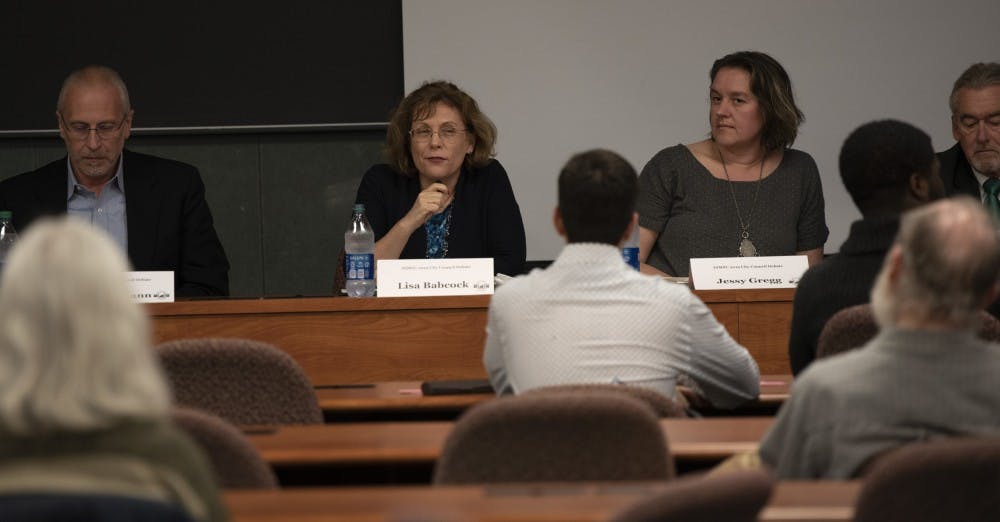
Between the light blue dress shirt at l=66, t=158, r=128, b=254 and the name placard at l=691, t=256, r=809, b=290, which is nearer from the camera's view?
the name placard at l=691, t=256, r=809, b=290

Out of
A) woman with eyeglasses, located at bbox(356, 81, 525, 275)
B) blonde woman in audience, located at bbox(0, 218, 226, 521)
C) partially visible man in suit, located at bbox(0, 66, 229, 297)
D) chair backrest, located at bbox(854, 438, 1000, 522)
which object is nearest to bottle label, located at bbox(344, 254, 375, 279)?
woman with eyeglasses, located at bbox(356, 81, 525, 275)

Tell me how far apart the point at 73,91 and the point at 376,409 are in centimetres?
215

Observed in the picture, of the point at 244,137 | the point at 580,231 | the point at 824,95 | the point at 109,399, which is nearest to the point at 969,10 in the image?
the point at 824,95

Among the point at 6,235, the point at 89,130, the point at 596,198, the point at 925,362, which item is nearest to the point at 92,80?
the point at 89,130

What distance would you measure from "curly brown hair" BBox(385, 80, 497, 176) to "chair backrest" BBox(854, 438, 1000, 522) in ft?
10.6

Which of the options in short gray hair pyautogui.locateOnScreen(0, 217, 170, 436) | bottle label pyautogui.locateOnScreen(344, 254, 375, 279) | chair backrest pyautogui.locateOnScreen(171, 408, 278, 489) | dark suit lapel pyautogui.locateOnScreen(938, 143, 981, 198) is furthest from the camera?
dark suit lapel pyautogui.locateOnScreen(938, 143, 981, 198)

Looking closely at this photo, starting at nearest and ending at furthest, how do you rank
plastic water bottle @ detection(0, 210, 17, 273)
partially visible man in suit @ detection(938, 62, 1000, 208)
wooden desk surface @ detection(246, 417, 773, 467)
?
wooden desk surface @ detection(246, 417, 773, 467)
plastic water bottle @ detection(0, 210, 17, 273)
partially visible man in suit @ detection(938, 62, 1000, 208)

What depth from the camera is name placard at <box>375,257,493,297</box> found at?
419cm

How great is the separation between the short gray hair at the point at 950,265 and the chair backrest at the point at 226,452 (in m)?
0.97

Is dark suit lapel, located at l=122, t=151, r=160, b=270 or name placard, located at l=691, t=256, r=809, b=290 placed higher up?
dark suit lapel, located at l=122, t=151, r=160, b=270

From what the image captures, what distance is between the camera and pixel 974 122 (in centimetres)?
473

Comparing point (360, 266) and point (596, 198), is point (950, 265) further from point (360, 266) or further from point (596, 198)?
point (360, 266)

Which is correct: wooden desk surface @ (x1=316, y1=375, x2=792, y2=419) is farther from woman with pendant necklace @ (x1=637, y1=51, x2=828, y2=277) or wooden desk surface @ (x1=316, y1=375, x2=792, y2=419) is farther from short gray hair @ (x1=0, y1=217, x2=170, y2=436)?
short gray hair @ (x1=0, y1=217, x2=170, y2=436)

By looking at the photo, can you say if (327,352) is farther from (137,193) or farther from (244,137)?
(244,137)
